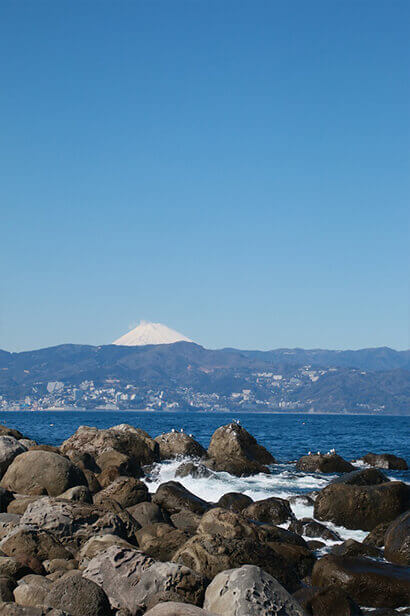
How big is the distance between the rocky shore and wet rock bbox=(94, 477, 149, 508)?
0.10ft

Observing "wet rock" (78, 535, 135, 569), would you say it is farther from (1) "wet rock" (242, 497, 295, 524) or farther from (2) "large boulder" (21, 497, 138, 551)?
(1) "wet rock" (242, 497, 295, 524)

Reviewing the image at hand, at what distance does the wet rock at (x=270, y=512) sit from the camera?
20.7m

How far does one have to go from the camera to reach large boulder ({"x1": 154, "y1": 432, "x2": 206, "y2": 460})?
Result: 121 feet

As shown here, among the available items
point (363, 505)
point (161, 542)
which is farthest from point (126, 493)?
point (363, 505)

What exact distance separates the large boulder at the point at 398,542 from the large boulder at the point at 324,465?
17948mm

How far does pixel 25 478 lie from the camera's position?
1958 cm

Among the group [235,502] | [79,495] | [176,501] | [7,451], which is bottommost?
[235,502]

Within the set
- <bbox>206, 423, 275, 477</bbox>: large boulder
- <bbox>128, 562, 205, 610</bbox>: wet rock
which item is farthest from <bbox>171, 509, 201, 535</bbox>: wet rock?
<bbox>206, 423, 275, 477</bbox>: large boulder

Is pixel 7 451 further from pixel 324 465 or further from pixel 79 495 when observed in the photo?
pixel 324 465

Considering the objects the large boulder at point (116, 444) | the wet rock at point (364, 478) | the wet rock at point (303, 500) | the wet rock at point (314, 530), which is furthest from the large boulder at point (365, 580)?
the large boulder at point (116, 444)

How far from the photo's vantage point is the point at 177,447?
37.2 m

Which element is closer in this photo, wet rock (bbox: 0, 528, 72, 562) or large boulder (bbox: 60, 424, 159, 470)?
wet rock (bbox: 0, 528, 72, 562)

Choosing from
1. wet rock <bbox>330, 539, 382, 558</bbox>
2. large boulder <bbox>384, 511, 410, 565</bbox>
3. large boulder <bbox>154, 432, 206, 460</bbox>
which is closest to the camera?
large boulder <bbox>384, 511, 410, 565</bbox>

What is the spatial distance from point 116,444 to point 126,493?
43.8 feet
